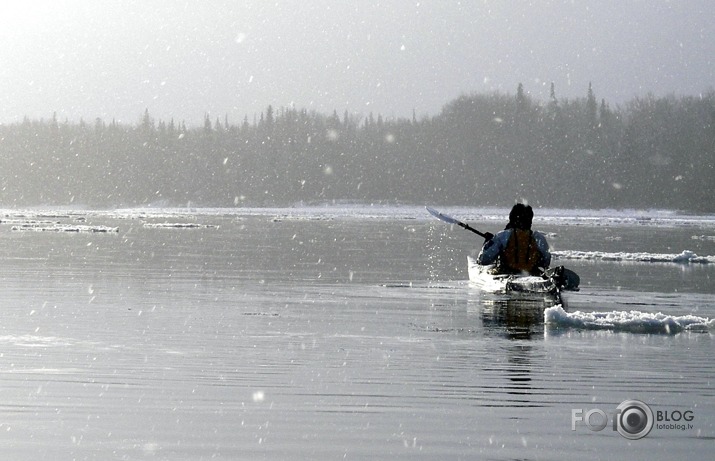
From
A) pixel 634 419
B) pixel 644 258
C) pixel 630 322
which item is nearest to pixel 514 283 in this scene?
pixel 630 322

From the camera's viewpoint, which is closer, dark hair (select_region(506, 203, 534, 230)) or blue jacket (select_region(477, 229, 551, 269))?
dark hair (select_region(506, 203, 534, 230))

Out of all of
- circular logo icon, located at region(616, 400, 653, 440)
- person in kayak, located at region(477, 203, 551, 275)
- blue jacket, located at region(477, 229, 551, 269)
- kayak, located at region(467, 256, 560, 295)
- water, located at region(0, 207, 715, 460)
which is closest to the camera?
water, located at region(0, 207, 715, 460)

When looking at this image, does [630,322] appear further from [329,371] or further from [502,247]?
[329,371]

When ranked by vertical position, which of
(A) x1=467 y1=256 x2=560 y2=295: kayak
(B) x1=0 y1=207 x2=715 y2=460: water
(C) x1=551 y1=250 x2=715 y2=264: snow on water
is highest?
(A) x1=467 y1=256 x2=560 y2=295: kayak

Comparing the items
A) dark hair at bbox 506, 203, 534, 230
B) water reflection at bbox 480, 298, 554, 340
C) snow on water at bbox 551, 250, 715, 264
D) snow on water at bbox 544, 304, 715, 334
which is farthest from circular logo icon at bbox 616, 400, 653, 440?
snow on water at bbox 551, 250, 715, 264

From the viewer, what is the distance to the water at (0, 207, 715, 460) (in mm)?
9484

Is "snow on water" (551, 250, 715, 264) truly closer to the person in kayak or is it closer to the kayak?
the kayak

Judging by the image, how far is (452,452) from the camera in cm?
916

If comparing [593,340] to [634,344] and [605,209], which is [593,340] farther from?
[605,209]

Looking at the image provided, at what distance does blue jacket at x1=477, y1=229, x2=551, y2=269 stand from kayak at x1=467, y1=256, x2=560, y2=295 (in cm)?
43

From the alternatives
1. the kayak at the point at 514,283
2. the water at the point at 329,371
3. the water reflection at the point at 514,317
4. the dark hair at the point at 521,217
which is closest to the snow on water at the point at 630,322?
the water at the point at 329,371

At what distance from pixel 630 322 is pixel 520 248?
574cm

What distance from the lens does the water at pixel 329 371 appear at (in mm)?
9484

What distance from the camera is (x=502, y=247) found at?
23.4 metres
